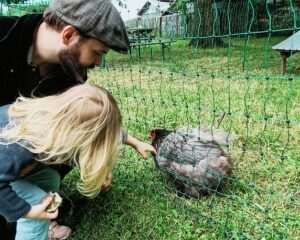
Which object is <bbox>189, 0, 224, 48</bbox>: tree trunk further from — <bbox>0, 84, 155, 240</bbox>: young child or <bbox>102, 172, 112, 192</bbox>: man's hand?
<bbox>102, 172, 112, 192</bbox>: man's hand

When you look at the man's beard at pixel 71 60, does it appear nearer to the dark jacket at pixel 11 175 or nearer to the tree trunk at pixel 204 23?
the dark jacket at pixel 11 175

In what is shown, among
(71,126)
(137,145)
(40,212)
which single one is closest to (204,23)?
(137,145)

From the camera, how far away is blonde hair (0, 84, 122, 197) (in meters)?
1.65

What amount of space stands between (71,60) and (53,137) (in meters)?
0.42

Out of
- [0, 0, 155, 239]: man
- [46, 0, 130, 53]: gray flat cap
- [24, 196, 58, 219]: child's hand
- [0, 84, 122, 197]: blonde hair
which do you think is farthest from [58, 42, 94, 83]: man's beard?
[24, 196, 58, 219]: child's hand

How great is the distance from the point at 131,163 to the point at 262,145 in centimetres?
105

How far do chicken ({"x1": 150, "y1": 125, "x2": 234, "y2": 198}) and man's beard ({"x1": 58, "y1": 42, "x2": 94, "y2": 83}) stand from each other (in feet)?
2.80

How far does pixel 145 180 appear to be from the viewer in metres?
2.78

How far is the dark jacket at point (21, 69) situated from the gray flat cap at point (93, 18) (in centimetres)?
26

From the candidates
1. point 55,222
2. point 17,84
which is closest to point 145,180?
point 55,222

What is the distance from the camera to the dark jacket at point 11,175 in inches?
63.8

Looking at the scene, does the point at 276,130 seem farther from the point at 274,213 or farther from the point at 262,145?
the point at 274,213

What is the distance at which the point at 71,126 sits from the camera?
65.3 inches

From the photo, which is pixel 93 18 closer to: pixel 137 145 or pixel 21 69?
pixel 21 69
